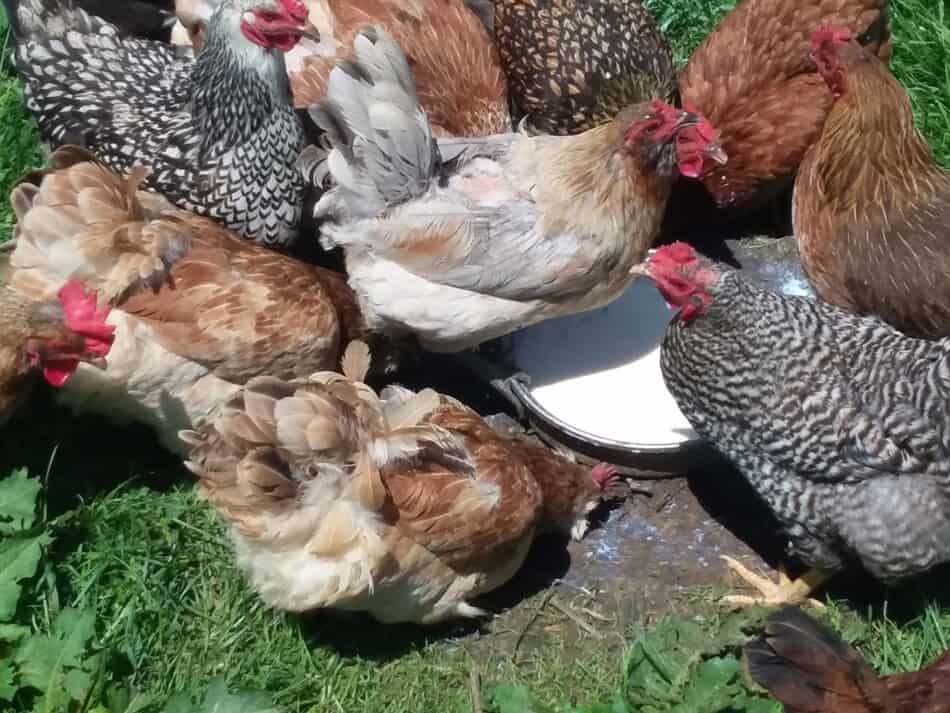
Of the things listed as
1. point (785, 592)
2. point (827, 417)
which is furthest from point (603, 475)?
point (827, 417)

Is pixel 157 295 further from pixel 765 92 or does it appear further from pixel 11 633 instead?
pixel 765 92

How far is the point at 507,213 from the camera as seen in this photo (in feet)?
10.3

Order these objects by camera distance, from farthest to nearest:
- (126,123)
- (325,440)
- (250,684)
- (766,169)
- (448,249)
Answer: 1. (766,169)
2. (126,123)
3. (448,249)
4. (250,684)
5. (325,440)

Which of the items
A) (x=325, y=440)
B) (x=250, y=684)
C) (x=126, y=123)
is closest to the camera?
(x=325, y=440)

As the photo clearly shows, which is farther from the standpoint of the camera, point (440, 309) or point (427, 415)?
point (440, 309)

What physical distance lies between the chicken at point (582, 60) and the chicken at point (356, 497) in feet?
4.39

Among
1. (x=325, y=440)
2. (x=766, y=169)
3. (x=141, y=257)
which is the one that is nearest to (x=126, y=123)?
(x=141, y=257)

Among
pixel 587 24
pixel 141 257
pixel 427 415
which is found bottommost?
pixel 427 415

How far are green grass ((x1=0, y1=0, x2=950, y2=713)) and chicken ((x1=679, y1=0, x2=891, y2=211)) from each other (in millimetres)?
1429

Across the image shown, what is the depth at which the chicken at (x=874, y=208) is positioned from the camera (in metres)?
3.08

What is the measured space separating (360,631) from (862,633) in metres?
1.33

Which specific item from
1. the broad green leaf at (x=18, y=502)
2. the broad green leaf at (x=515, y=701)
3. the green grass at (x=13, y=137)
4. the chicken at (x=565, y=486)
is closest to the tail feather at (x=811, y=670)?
the broad green leaf at (x=515, y=701)

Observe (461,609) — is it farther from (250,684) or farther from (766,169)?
(766,169)

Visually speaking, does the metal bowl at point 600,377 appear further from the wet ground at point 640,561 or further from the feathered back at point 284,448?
the feathered back at point 284,448
